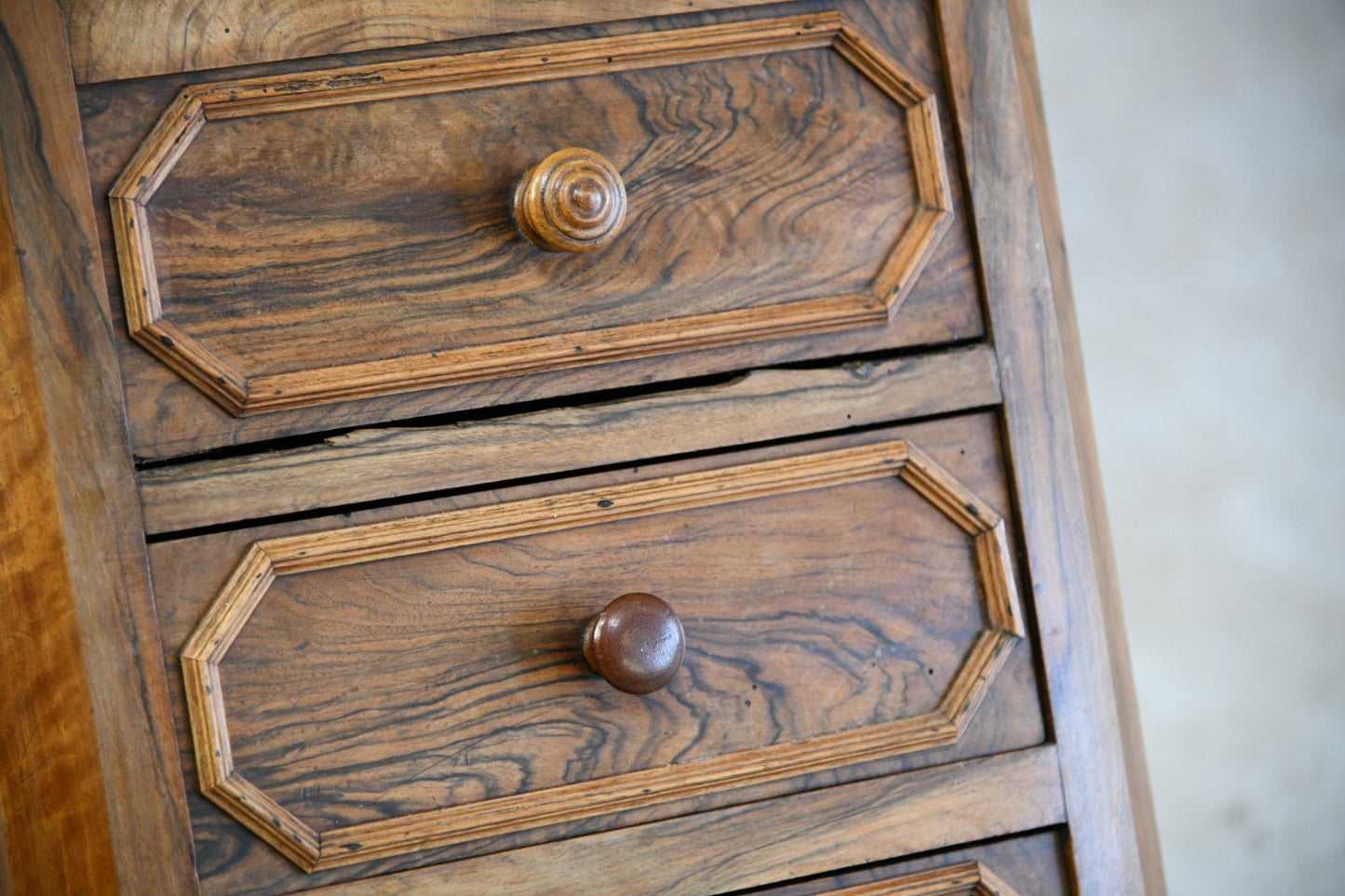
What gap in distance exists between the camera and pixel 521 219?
1.75ft

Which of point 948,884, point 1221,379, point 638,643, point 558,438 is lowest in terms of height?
point 948,884

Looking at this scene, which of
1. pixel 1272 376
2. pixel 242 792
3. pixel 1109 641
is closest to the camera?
pixel 242 792

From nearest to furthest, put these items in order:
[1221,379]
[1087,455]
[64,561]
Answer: [64,561] < [1087,455] < [1221,379]

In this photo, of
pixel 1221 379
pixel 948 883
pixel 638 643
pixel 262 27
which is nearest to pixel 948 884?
pixel 948 883

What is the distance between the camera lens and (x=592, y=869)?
0.54m

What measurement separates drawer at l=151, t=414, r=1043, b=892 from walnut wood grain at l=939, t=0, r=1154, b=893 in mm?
18

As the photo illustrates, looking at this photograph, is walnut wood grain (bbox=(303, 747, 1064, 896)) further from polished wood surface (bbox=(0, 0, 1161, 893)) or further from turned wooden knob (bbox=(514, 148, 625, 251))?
turned wooden knob (bbox=(514, 148, 625, 251))

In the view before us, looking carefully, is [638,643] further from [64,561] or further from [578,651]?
[64,561]

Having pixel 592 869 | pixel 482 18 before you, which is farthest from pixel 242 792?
pixel 482 18

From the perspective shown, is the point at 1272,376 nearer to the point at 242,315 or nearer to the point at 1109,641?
the point at 1109,641

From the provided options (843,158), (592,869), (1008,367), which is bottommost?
(592,869)

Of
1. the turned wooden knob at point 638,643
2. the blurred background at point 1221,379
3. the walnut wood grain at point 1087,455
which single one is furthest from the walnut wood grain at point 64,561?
the blurred background at point 1221,379

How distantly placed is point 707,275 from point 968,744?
0.27 meters

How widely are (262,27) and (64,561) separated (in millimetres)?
255
